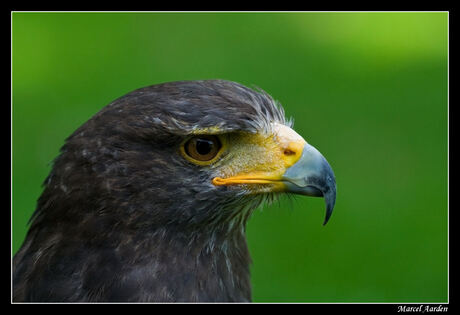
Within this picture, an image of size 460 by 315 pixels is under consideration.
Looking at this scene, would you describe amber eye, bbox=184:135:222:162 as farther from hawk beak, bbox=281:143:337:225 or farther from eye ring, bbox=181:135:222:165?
hawk beak, bbox=281:143:337:225

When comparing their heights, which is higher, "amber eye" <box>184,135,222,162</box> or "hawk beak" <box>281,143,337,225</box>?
"amber eye" <box>184,135,222,162</box>

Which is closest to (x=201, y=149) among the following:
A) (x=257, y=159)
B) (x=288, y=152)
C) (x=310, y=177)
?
(x=257, y=159)

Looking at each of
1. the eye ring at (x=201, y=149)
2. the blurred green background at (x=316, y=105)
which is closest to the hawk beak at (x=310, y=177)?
the eye ring at (x=201, y=149)

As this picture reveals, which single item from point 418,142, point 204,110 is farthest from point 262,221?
point 204,110

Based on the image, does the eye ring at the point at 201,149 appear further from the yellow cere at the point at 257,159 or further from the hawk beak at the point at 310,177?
the hawk beak at the point at 310,177

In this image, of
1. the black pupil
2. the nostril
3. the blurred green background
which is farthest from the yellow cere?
the blurred green background
